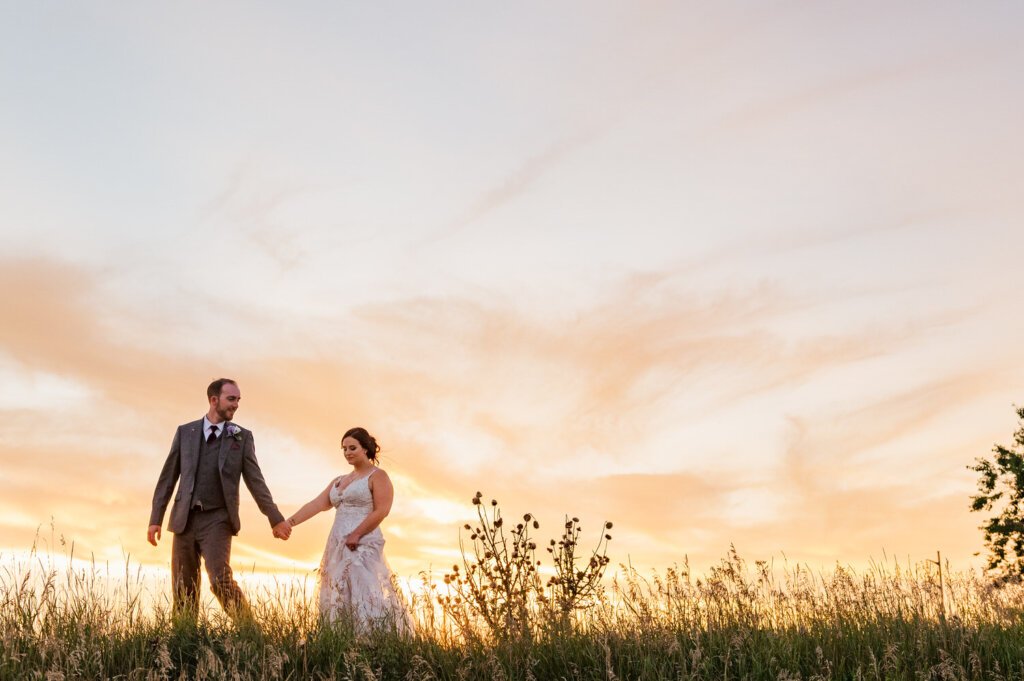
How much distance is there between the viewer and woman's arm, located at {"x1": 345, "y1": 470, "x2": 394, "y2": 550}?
1136 centimetres

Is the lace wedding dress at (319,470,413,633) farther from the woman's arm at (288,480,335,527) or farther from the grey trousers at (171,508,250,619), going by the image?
the grey trousers at (171,508,250,619)

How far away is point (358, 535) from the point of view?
11.3 m

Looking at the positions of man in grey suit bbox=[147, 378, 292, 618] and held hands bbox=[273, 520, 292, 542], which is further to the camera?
held hands bbox=[273, 520, 292, 542]

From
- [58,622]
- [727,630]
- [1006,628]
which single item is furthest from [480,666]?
[1006,628]

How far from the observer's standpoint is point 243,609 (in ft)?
32.6

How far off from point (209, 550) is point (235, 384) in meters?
1.91

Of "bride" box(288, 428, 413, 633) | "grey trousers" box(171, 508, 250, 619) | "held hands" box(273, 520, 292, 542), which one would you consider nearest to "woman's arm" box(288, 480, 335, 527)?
"bride" box(288, 428, 413, 633)

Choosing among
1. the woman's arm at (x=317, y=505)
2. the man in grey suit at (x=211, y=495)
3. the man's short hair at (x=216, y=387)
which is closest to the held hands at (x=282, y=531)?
the man in grey suit at (x=211, y=495)

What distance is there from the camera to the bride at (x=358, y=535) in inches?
437

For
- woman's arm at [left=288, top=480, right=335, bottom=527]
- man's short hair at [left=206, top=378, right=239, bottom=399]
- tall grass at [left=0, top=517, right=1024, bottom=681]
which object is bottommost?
tall grass at [left=0, top=517, right=1024, bottom=681]

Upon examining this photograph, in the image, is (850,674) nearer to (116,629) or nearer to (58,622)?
(116,629)

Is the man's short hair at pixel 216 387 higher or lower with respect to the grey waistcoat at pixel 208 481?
higher

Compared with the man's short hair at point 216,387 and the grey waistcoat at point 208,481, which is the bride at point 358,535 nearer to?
the grey waistcoat at point 208,481

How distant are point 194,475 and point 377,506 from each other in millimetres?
2081
